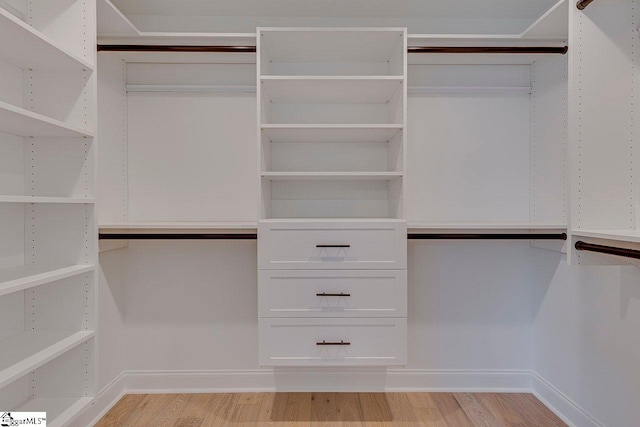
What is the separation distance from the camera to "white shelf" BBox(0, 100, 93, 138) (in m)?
1.31

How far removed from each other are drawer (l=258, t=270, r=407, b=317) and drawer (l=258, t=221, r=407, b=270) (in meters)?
0.04

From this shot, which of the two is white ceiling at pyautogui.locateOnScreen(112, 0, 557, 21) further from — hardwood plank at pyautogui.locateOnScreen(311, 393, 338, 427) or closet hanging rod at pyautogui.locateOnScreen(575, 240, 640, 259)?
hardwood plank at pyautogui.locateOnScreen(311, 393, 338, 427)

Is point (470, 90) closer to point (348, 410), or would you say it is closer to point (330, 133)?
point (330, 133)

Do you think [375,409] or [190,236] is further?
[375,409]

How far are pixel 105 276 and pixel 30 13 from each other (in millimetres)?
1310

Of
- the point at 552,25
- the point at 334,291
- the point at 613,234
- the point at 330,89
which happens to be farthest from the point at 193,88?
the point at 613,234

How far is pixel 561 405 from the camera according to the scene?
212cm

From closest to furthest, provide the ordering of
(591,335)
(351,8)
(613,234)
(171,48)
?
(613,234) < (591,335) < (171,48) < (351,8)

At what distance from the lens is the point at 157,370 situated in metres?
2.42

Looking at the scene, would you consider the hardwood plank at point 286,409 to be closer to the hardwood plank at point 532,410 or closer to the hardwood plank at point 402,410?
the hardwood plank at point 402,410

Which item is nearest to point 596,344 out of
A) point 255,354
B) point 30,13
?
point 255,354

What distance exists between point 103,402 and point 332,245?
5.12 feet

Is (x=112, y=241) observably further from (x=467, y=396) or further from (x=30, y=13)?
(x=467, y=396)

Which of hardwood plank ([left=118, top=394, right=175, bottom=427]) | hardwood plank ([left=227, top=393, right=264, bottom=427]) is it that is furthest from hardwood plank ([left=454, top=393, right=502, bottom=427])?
hardwood plank ([left=118, top=394, right=175, bottom=427])
